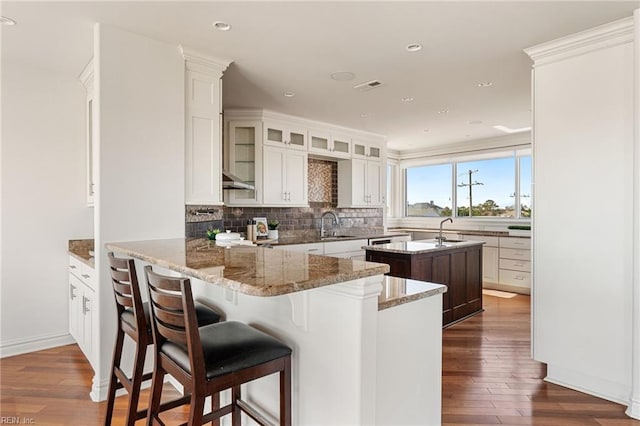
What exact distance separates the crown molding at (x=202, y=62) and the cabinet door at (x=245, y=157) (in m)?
1.63

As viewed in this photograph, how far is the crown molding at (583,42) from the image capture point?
2393 mm

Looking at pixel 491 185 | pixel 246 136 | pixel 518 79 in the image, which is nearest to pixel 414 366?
pixel 518 79

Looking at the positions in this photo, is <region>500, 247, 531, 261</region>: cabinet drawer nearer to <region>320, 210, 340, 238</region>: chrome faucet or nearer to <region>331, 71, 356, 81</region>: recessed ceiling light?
<region>320, 210, 340, 238</region>: chrome faucet

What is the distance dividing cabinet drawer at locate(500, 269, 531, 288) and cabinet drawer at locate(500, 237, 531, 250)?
38 centimetres

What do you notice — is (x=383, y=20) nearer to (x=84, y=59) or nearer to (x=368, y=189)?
(x=84, y=59)

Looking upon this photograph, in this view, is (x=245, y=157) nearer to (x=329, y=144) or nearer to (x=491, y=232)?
(x=329, y=144)

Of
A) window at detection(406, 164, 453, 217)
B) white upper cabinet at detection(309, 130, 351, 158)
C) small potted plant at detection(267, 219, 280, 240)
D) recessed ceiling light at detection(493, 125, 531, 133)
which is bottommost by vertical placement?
small potted plant at detection(267, 219, 280, 240)

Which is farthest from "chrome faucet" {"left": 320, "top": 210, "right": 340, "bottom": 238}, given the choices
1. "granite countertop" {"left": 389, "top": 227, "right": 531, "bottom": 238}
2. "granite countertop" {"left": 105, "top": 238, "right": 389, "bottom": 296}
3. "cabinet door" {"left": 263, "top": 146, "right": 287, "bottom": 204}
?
"granite countertop" {"left": 105, "top": 238, "right": 389, "bottom": 296}

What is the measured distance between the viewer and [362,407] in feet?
4.30

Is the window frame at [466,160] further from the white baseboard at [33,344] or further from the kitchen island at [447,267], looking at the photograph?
the white baseboard at [33,344]

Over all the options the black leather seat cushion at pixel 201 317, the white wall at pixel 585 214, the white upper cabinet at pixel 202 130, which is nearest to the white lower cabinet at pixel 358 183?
the white upper cabinet at pixel 202 130

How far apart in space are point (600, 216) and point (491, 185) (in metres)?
4.21

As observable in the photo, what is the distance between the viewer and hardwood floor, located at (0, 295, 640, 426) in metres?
2.24

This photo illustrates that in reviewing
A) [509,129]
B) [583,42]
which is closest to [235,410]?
[583,42]
